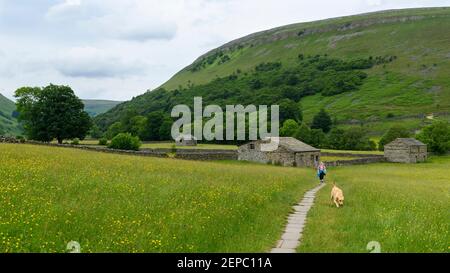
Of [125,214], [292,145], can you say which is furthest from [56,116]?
[125,214]

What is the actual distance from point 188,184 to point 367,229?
934 cm

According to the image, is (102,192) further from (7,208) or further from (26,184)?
(7,208)

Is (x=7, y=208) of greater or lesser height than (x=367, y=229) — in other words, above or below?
above

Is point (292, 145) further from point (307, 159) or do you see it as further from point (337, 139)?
point (337, 139)

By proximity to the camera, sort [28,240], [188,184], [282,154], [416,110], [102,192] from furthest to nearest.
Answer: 1. [416,110]
2. [282,154]
3. [188,184]
4. [102,192]
5. [28,240]

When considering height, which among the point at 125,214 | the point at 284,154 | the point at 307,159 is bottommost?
the point at 307,159

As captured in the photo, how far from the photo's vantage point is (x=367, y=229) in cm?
1565

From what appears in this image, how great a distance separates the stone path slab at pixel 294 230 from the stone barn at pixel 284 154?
48.3m

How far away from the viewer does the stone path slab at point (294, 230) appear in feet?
43.4

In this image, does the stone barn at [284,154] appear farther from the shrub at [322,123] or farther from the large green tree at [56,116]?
the shrub at [322,123]

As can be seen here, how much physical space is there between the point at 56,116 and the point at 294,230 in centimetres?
6902

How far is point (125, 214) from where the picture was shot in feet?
46.2

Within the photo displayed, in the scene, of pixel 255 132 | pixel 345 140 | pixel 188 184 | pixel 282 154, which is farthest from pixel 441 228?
pixel 255 132

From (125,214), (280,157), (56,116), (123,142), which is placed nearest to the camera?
(125,214)
